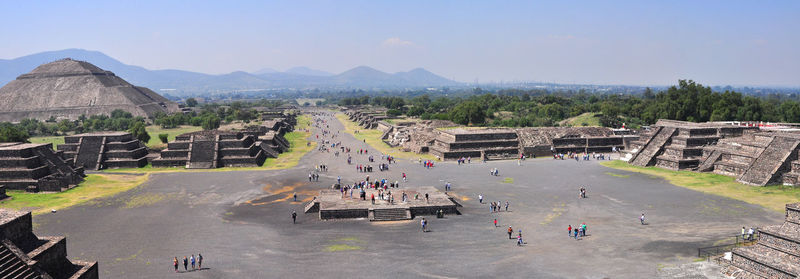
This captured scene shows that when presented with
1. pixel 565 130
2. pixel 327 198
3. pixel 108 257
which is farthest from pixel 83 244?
pixel 565 130

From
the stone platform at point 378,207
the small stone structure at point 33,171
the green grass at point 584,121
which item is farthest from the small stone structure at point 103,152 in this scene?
the green grass at point 584,121

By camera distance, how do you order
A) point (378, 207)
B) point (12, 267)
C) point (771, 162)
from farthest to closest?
1. point (771, 162)
2. point (378, 207)
3. point (12, 267)

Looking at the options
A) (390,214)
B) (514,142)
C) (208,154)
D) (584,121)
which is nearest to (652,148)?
(514,142)

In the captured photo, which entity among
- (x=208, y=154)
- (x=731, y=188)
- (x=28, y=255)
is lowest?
(x=731, y=188)

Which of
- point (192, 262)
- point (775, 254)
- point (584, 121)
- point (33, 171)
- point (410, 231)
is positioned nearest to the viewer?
point (775, 254)

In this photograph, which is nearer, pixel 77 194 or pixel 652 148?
pixel 77 194

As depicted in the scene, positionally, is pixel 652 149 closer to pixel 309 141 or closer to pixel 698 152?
pixel 698 152

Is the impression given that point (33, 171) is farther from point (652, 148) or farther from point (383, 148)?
point (652, 148)

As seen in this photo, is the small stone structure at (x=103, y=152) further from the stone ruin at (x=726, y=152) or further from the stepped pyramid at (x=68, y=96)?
the stepped pyramid at (x=68, y=96)
